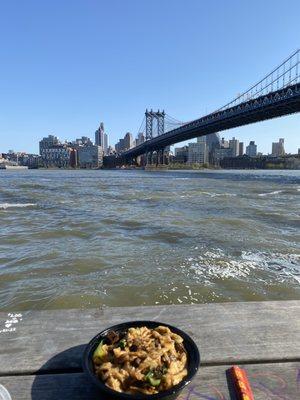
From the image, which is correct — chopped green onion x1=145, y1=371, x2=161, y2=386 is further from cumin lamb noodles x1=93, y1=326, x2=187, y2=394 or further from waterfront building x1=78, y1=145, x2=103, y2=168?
waterfront building x1=78, y1=145, x2=103, y2=168

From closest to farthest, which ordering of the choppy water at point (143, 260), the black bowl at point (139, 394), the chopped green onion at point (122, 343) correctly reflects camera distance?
the black bowl at point (139, 394)
the chopped green onion at point (122, 343)
the choppy water at point (143, 260)

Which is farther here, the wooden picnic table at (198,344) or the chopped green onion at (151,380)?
the wooden picnic table at (198,344)

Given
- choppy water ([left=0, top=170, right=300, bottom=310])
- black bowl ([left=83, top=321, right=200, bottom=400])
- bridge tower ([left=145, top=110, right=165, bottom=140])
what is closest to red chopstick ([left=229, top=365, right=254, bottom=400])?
black bowl ([left=83, top=321, right=200, bottom=400])

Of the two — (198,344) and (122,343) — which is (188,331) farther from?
(122,343)

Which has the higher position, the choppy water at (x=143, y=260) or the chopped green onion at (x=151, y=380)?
the chopped green onion at (x=151, y=380)

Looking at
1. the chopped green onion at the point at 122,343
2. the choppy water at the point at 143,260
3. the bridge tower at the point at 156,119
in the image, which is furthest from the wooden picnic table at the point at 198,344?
the bridge tower at the point at 156,119

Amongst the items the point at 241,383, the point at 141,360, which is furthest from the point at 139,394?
the point at 241,383

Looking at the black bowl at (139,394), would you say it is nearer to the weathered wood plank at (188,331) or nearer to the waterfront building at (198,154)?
the weathered wood plank at (188,331)
